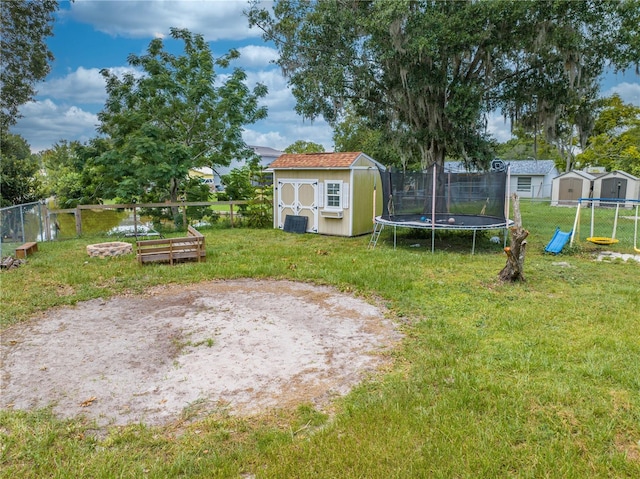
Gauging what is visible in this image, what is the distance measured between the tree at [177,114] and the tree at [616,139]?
2268 centimetres

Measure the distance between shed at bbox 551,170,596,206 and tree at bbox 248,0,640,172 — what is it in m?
11.6

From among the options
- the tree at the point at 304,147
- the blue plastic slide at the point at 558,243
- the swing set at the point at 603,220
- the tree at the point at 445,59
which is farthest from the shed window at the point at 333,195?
the tree at the point at 304,147

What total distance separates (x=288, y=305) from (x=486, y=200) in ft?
22.6

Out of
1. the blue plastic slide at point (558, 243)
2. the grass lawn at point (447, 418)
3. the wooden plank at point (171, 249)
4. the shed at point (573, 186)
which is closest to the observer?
the grass lawn at point (447, 418)

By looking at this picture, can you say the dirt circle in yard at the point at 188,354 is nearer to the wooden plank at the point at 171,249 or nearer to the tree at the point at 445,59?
the wooden plank at the point at 171,249

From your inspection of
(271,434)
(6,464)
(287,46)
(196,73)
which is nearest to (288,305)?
(271,434)

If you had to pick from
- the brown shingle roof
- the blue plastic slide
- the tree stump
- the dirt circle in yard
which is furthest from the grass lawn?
the brown shingle roof

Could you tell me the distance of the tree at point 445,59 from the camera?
32.4 ft

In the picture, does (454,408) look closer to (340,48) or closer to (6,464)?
(6,464)

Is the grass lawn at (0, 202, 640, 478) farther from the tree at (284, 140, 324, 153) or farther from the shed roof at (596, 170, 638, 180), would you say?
the tree at (284, 140, 324, 153)

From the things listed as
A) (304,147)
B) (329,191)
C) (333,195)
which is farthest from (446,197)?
(304,147)

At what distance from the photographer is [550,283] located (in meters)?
6.71

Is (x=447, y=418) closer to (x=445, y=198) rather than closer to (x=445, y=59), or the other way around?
(x=445, y=198)

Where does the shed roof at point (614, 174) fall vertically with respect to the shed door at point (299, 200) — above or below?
above
